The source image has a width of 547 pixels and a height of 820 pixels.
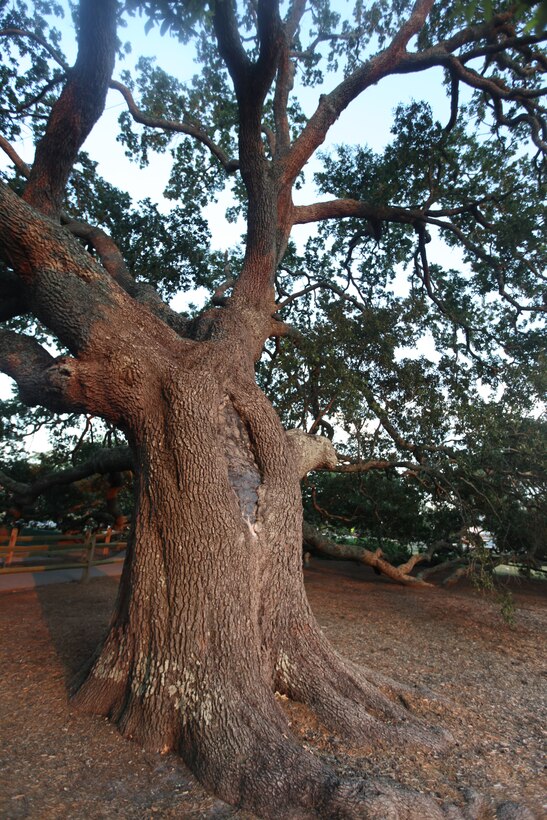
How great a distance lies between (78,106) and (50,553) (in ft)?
27.7

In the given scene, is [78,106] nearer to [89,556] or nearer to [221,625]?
[221,625]

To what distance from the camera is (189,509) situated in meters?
3.78

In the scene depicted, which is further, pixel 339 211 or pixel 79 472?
pixel 79 472

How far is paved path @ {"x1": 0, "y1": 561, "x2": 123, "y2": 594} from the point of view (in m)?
9.32

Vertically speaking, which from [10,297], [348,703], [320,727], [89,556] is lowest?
[320,727]

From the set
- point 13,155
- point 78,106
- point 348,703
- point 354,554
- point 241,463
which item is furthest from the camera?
point 354,554

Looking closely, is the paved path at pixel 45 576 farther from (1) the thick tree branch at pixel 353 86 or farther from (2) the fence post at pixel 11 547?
(1) the thick tree branch at pixel 353 86

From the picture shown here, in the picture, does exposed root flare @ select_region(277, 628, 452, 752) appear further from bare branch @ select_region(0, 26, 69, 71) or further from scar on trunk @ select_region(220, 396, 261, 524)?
bare branch @ select_region(0, 26, 69, 71)

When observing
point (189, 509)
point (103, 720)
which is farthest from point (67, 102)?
point (103, 720)

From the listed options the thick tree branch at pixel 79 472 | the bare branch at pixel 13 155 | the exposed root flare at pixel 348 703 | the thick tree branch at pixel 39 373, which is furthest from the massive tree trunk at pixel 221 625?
the bare branch at pixel 13 155

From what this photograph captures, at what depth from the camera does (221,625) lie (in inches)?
137

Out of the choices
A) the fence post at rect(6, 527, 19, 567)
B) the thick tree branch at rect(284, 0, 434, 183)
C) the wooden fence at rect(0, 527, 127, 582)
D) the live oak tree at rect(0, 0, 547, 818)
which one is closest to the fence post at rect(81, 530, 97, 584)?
the wooden fence at rect(0, 527, 127, 582)

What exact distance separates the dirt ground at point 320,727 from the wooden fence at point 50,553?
196 centimetres

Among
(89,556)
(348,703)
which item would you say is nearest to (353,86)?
(348,703)
